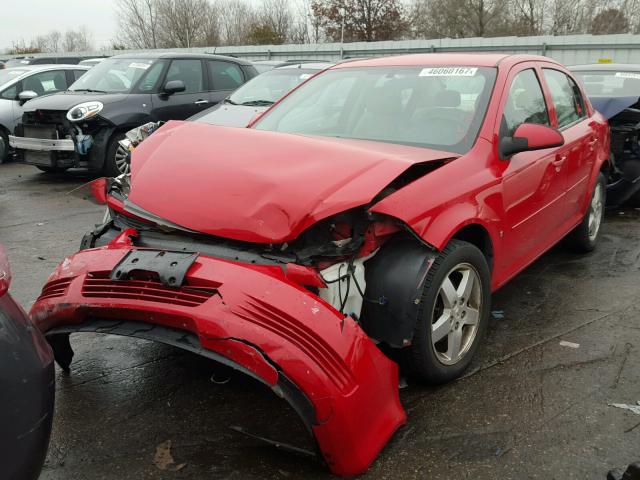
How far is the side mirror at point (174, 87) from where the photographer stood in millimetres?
8852

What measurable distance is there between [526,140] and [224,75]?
7.59 metres

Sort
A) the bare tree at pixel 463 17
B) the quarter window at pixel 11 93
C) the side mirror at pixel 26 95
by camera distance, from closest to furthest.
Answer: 1. the side mirror at pixel 26 95
2. the quarter window at pixel 11 93
3. the bare tree at pixel 463 17

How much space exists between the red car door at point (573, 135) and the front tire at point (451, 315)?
4.94 feet

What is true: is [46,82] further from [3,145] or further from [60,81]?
[3,145]

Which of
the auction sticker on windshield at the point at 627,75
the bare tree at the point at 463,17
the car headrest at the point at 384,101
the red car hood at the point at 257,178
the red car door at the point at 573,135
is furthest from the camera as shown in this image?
the bare tree at the point at 463,17

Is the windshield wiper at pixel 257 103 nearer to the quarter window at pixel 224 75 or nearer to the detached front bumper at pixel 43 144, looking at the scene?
the quarter window at pixel 224 75

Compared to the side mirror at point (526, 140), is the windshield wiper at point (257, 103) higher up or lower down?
lower down

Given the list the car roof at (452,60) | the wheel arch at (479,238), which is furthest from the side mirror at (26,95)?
the wheel arch at (479,238)

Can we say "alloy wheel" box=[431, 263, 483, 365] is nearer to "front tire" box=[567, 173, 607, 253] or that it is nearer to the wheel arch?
the wheel arch

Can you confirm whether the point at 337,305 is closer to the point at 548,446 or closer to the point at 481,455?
the point at 481,455

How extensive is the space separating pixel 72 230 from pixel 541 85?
472cm

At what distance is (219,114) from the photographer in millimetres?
8172

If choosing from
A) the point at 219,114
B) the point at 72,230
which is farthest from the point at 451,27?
the point at 72,230

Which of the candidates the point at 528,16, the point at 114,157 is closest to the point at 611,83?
the point at 114,157
